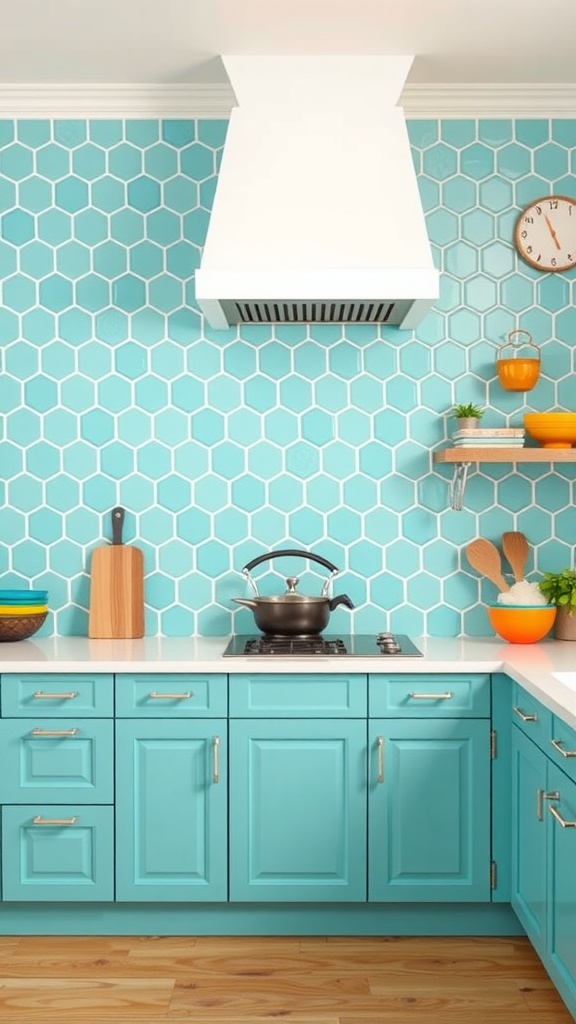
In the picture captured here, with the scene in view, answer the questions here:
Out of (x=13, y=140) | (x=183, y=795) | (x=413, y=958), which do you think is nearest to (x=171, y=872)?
(x=183, y=795)

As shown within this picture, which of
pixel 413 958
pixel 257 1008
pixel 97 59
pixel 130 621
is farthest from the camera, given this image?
pixel 130 621

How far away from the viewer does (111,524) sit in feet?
12.6

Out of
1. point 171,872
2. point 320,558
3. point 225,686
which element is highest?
point 320,558

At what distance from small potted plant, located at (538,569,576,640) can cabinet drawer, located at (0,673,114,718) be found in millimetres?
1448

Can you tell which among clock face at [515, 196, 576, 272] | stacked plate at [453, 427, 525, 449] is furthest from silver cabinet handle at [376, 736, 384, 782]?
clock face at [515, 196, 576, 272]

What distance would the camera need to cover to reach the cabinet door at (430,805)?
3260 mm

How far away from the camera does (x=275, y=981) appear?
9.99 ft

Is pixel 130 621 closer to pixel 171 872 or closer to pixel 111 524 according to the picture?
pixel 111 524

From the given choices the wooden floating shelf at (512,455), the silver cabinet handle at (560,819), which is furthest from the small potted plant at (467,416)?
the silver cabinet handle at (560,819)

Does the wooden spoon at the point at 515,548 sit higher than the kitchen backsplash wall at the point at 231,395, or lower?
lower

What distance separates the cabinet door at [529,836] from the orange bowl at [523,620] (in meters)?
0.43

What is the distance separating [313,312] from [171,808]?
5.38 feet

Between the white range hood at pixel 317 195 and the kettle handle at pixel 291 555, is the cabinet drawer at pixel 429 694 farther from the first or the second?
the white range hood at pixel 317 195

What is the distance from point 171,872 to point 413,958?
76 cm
